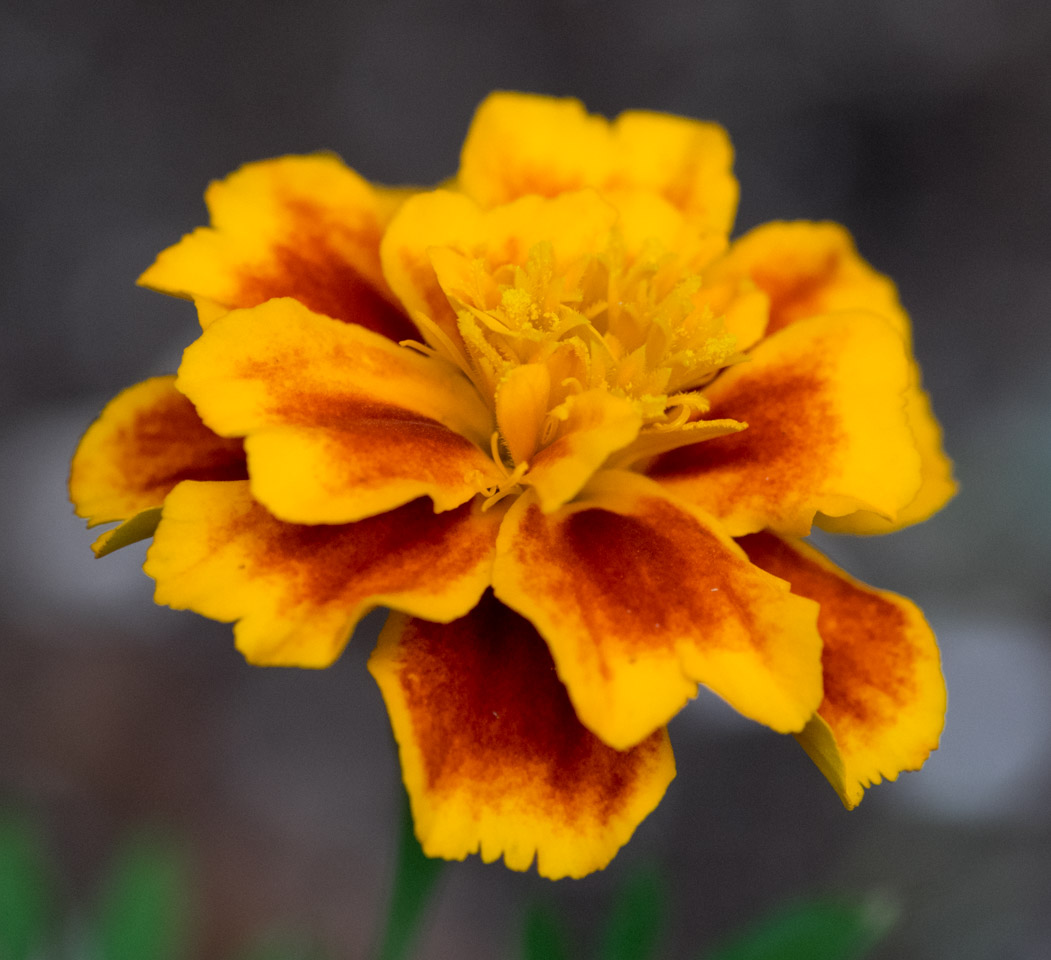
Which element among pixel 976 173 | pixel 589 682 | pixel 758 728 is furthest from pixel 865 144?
pixel 589 682

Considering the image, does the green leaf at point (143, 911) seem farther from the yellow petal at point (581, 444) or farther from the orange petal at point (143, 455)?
the yellow petal at point (581, 444)

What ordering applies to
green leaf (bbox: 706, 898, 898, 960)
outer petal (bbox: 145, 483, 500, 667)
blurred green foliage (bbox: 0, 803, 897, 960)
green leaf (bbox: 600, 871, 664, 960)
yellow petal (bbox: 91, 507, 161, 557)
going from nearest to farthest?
outer petal (bbox: 145, 483, 500, 667) < yellow petal (bbox: 91, 507, 161, 557) < blurred green foliage (bbox: 0, 803, 897, 960) < green leaf (bbox: 706, 898, 898, 960) < green leaf (bbox: 600, 871, 664, 960)

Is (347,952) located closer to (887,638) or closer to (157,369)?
(157,369)

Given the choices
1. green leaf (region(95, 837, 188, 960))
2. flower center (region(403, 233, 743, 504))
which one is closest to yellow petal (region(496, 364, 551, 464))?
flower center (region(403, 233, 743, 504))

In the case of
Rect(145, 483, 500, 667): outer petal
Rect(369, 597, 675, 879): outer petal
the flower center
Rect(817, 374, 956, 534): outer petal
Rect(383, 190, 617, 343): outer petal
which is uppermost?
Rect(383, 190, 617, 343): outer petal

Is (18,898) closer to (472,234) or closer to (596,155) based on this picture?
(472,234)

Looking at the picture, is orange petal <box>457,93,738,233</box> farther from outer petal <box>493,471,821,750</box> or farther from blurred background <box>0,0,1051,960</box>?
blurred background <box>0,0,1051,960</box>
